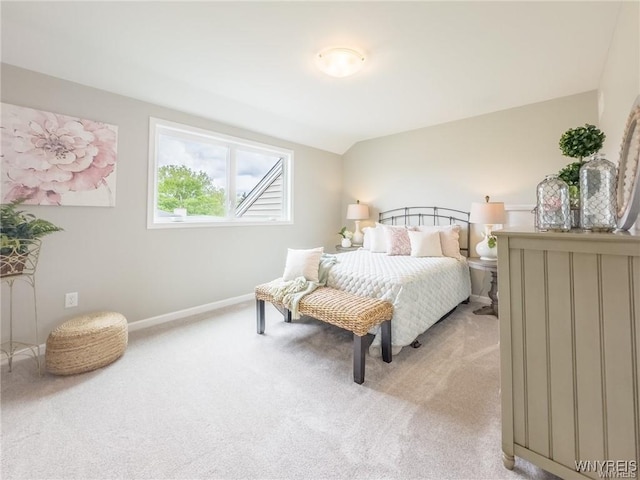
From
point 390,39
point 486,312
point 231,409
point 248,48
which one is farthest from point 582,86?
point 231,409

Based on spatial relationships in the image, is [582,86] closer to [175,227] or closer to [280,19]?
[280,19]

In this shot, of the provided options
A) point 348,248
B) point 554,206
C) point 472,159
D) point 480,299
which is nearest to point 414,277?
point 554,206

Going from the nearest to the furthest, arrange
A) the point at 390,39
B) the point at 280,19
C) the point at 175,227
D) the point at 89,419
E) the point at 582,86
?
the point at 89,419 → the point at 280,19 → the point at 390,39 → the point at 582,86 → the point at 175,227

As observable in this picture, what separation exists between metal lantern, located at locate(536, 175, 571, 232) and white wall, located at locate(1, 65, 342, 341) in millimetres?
3107

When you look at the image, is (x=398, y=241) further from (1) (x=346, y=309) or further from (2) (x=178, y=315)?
(2) (x=178, y=315)

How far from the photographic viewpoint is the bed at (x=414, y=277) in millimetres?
2221

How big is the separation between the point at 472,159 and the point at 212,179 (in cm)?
340

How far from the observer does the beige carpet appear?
1242mm

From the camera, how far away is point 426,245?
3.38 meters

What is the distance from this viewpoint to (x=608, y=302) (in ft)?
3.18

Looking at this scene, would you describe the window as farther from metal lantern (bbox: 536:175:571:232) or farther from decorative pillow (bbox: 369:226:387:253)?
metal lantern (bbox: 536:175:571:232)

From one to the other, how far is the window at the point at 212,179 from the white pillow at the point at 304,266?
1247mm

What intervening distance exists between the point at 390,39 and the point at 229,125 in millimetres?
2173

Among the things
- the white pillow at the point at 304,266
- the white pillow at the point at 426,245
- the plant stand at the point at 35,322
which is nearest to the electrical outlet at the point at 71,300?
the plant stand at the point at 35,322
